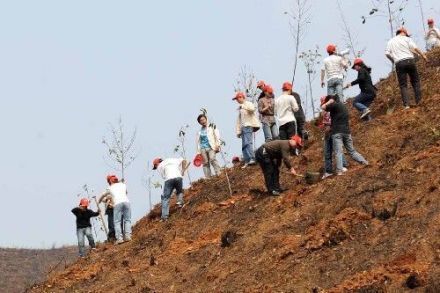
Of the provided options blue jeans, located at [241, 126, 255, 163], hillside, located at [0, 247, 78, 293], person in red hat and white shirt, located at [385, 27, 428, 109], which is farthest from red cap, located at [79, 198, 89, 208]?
hillside, located at [0, 247, 78, 293]

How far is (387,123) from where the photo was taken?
17.2 meters

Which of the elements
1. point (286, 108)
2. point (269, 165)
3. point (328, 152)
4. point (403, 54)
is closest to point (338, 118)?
point (328, 152)

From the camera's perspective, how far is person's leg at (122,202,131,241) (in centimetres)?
1684

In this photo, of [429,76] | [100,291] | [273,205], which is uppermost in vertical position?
[429,76]

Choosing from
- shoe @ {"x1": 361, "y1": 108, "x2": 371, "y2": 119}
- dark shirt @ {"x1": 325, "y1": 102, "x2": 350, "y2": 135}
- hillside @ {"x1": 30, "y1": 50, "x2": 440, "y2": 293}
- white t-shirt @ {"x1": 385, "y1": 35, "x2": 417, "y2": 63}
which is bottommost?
hillside @ {"x1": 30, "y1": 50, "x2": 440, "y2": 293}

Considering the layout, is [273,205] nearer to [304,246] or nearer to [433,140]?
[304,246]

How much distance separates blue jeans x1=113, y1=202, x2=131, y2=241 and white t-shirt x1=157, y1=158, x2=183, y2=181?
1.07 meters

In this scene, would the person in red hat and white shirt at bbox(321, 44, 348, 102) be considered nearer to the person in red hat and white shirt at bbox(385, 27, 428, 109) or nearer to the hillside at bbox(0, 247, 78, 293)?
the person in red hat and white shirt at bbox(385, 27, 428, 109)

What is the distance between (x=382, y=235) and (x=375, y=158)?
443cm

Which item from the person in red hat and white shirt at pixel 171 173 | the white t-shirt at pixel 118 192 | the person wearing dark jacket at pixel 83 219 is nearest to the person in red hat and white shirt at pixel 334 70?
the person in red hat and white shirt at pixel 171 173

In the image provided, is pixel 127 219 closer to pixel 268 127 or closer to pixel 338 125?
pixel 268 127

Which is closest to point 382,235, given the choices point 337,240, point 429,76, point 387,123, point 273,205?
point 337,240

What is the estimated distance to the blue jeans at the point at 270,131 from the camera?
57.1ft

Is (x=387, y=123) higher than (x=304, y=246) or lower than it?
higher
